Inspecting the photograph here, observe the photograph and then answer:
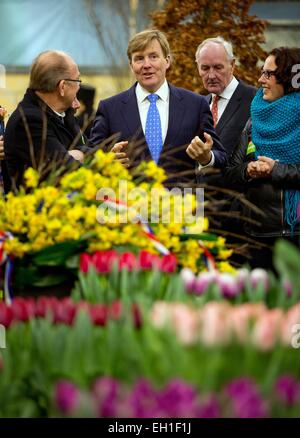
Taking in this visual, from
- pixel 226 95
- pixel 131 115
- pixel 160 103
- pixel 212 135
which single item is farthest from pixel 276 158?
pixel 226 95

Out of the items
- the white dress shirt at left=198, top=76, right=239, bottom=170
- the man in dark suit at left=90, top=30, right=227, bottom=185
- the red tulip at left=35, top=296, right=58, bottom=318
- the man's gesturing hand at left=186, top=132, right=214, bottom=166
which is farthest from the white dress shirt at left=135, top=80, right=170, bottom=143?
the red tulip at left=35, top=296, right=58, bottom=318

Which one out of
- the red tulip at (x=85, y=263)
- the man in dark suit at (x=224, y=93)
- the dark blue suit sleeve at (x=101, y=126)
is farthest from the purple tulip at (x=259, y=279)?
the man in dark suit at (x=224, y=93)

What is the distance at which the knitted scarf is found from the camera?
19.7 feet

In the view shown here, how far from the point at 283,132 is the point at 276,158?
0.49 ft

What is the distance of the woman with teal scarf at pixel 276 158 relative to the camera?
600cm

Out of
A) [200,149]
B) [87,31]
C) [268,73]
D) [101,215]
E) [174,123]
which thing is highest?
[87,31]

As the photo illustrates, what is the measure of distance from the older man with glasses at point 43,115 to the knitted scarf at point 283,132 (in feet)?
3.23

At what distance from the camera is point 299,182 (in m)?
6.03

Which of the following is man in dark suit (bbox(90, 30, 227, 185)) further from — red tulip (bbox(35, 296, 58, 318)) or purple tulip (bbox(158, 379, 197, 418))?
purple tulip (bbox(158, 379, 197, 418))

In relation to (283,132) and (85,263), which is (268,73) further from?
(85,263)

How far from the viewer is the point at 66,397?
8.00 feet

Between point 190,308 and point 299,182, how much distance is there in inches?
130

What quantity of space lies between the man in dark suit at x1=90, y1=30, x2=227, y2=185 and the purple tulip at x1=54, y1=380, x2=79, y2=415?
11.6ft
